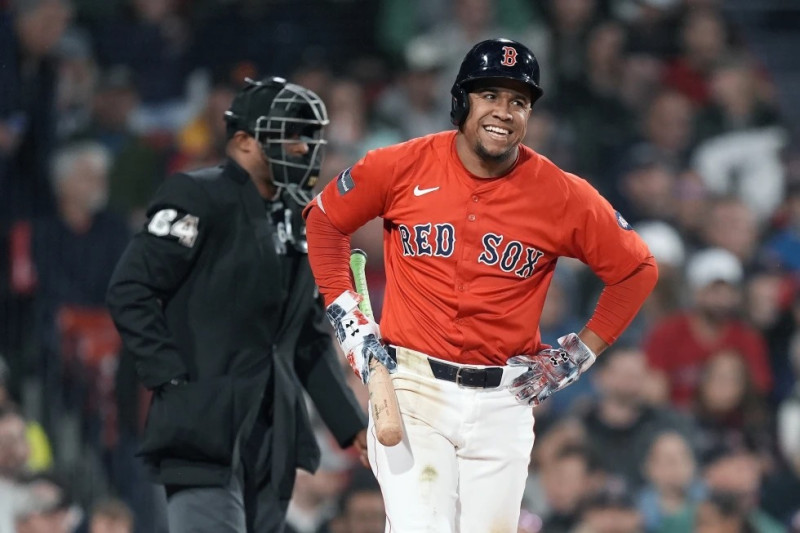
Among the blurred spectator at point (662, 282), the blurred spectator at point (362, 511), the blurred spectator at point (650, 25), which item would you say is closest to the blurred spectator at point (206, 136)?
the blurred spectator at point (362, 511)

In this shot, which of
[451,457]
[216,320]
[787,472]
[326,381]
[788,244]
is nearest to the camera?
[451,457]

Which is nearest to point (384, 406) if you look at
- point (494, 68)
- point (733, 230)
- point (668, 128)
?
point (494, 68)

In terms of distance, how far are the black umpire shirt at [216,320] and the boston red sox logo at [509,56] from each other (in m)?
1.09

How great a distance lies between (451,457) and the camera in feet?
12.5

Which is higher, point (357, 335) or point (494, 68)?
point (494, 68)

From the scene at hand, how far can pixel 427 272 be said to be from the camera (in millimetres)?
3918

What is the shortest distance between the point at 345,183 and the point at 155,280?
2.38 feet

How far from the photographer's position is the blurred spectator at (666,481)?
22.9ft

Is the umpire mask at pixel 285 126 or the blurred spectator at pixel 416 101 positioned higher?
the umpire mask at pixel 285 126

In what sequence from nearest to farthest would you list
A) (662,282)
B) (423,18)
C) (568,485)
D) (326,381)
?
(326,381) → (568,485) → (662,282) → (423,18)

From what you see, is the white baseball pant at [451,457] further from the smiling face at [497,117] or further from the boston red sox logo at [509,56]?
the boston red sox logo at [509,56]

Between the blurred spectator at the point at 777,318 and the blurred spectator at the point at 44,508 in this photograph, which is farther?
the blurred spectator at the point at 777,318

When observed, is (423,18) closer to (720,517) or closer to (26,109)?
(26,109)

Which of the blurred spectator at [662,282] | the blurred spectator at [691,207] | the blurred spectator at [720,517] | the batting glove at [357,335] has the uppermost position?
the batting glove at [357,335]
